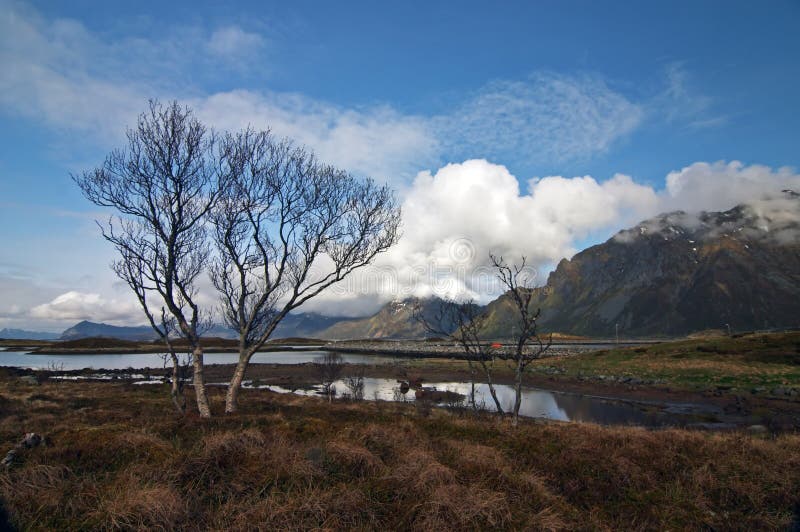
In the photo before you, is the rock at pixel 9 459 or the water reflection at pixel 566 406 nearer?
the rock at pixel 9 459

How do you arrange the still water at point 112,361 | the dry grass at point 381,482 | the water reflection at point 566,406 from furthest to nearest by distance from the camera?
1. the still water at point 112,361
2. the water reflection at point 566,406
3. the dry grass at point 381,482

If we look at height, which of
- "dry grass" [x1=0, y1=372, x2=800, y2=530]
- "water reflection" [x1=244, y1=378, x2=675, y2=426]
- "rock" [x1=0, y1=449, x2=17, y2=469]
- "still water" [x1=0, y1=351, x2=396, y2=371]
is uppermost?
"rock" [x1=0, y1=449, x2=17, y2=469]

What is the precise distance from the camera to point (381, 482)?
27.3 ft

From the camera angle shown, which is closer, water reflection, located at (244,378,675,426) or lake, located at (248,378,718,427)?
lake, located at (248,378,718,427)

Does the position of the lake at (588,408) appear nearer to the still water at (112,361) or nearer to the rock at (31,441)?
the rock at (31,441)

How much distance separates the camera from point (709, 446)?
43.1 feet

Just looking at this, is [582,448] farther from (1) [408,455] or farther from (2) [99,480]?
(2) [99,480]

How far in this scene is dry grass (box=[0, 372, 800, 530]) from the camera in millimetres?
6902

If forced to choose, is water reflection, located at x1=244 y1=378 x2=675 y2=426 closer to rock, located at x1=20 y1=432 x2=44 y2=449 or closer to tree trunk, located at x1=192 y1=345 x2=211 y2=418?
tree trunk, located at x1=192 y1=345 x2=211 y2=418

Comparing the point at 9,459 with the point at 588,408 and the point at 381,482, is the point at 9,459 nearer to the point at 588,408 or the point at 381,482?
the point at 381,482

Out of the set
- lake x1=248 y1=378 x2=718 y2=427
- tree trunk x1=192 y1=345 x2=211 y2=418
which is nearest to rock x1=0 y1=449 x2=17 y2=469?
tree trunk x1=192 y1=345 x2=211 y2=418

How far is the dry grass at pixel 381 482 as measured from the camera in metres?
6.90

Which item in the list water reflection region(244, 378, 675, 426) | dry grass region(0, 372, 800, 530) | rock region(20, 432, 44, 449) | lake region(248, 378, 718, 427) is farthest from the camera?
water reflection region(244, 378, 675, 426)

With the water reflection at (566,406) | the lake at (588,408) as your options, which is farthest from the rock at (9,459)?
the lake at (588,408)
